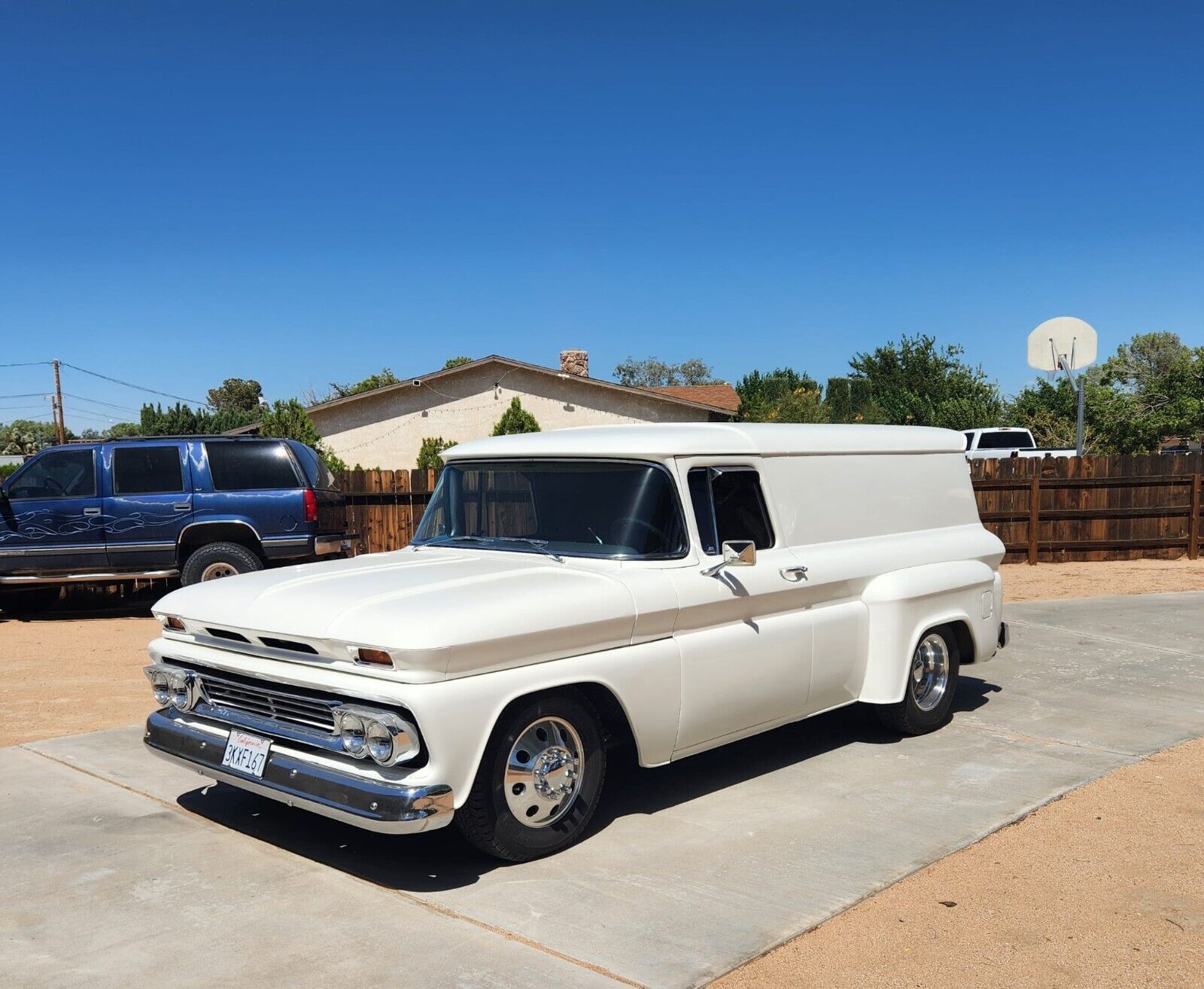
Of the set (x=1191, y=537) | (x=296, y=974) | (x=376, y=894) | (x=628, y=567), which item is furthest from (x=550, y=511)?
(x=1191, y=537)

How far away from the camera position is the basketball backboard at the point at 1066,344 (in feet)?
75.5

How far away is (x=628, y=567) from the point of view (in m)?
5.42

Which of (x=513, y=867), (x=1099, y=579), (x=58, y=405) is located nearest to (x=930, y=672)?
(x=513, y=867)

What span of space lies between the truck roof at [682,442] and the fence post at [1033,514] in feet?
37.8

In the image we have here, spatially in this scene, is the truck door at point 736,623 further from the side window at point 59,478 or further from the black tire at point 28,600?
the black tire at point 28,600

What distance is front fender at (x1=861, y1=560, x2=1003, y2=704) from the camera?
6.59 meters

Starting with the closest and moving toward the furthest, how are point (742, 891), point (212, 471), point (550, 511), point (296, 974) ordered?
1. point (296, 974)
2. point (742, 891)
3. point (550, 511)
4. point (212, 471)

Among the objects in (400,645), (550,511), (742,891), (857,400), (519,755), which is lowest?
(742,891)

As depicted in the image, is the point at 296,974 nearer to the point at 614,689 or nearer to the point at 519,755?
the point at 519,755

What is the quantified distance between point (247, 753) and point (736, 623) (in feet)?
8.10

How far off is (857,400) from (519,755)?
54694 mm

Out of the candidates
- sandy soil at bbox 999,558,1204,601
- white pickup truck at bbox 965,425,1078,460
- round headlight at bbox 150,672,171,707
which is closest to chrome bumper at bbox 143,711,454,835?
round headlight at bbox 150,672,171,707

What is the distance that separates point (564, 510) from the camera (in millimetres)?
5824

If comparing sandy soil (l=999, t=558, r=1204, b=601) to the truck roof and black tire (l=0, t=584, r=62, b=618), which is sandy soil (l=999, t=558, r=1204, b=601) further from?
black tire (l=0, t=584, r=62, b=618)
